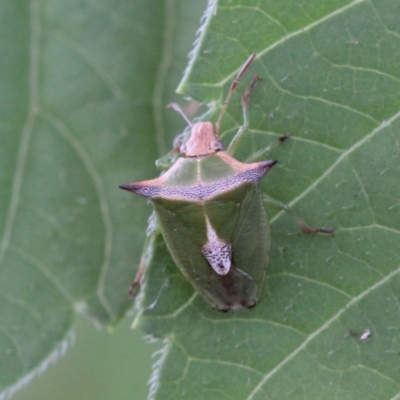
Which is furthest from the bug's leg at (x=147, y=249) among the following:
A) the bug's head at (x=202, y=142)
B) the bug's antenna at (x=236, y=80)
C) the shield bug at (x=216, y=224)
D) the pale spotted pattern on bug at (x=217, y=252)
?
the bug's antenna at (x=236, y=80)

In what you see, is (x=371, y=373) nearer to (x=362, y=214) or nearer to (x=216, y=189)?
(x=362, y=214)

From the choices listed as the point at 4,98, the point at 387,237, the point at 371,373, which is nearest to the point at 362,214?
the point at 387,237

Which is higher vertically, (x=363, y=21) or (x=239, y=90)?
(x=363, y=21)

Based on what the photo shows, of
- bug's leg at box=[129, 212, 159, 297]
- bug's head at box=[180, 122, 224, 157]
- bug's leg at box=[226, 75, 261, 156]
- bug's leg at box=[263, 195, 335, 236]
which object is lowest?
bug's leg at box=[129, 212, 159, 297]

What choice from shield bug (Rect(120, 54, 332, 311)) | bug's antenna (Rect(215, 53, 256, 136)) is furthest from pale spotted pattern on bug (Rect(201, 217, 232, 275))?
bug's antenna (Rect(215, 53, 256, 136))

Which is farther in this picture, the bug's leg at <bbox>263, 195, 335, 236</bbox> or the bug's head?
the bug's head

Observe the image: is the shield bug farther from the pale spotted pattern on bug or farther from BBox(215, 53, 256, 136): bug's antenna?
BBox(215, 53, 256, 136): bug's antenna
